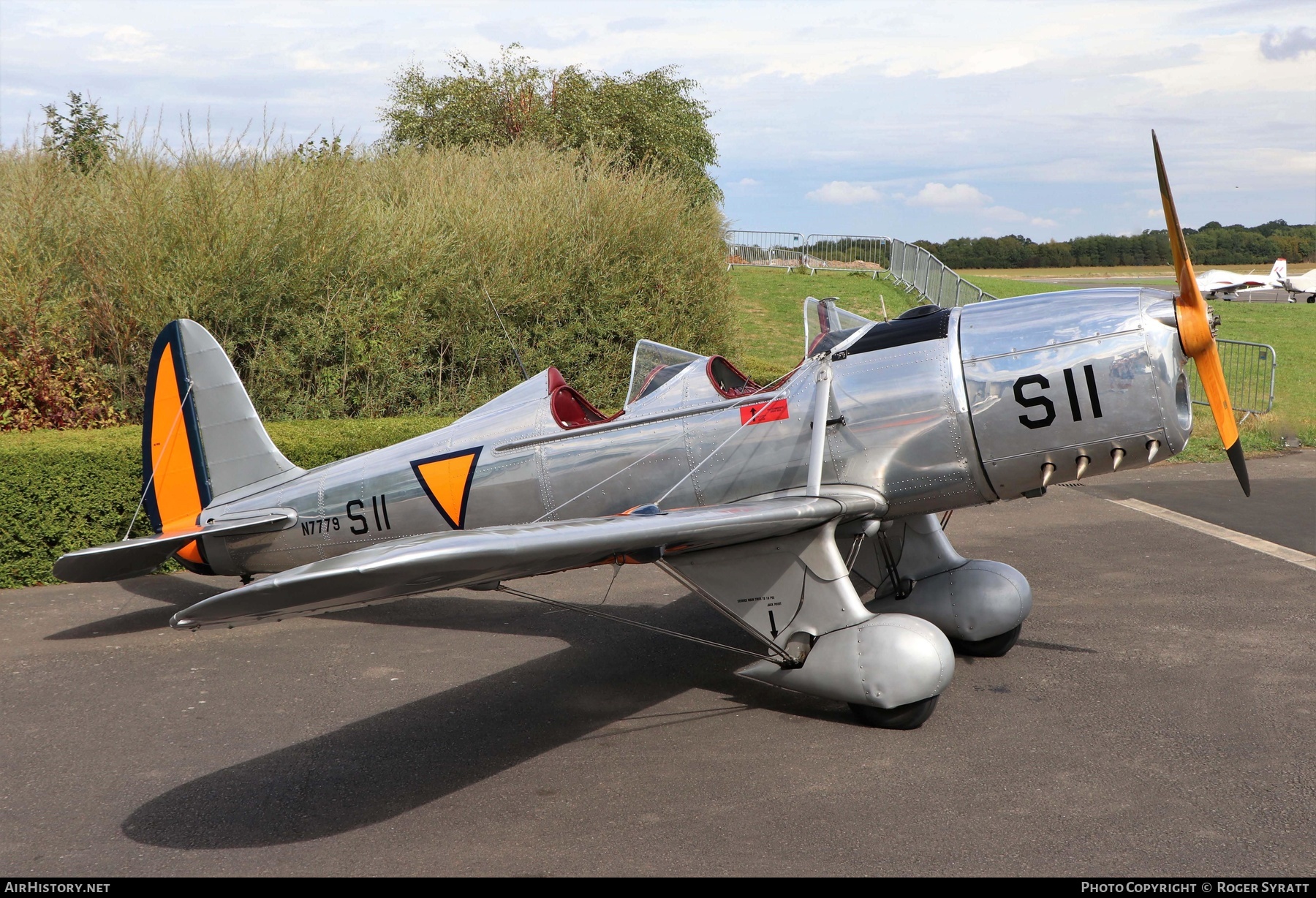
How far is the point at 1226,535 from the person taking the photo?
28.9 feet

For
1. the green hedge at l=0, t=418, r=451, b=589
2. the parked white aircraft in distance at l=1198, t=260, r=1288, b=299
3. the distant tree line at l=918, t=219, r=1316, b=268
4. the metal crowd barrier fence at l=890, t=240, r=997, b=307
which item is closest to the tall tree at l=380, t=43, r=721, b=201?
the metal crowd barrier fence at l=890, t=240, r=997, b=307

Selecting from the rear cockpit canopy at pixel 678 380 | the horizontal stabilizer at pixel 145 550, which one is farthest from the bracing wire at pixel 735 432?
the horizontal stabilizer at pixel 145 550

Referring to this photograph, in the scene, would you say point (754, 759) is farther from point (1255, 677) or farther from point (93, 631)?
point (93, 631)

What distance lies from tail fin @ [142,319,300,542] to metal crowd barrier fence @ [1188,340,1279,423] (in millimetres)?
13548

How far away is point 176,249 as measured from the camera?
10359 millimetres

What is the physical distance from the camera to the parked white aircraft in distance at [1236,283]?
44625mm

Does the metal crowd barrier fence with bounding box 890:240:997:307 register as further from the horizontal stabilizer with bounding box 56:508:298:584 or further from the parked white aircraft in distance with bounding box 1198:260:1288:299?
the horizontal stabilizer with bounding box 56:508:298:584

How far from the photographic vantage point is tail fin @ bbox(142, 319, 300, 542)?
6781 millimetres

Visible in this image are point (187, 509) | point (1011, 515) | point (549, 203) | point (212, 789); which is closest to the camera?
point (212, 789)

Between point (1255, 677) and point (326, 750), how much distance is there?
16.5 feet

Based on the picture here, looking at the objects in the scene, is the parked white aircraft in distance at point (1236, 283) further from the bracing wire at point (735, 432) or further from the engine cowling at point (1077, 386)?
the bracing wire at point (735, 432)

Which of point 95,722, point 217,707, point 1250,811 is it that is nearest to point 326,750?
point 217,707

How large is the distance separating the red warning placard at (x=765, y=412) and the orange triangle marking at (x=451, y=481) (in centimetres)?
163

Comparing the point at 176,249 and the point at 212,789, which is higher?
the point at 176,249
